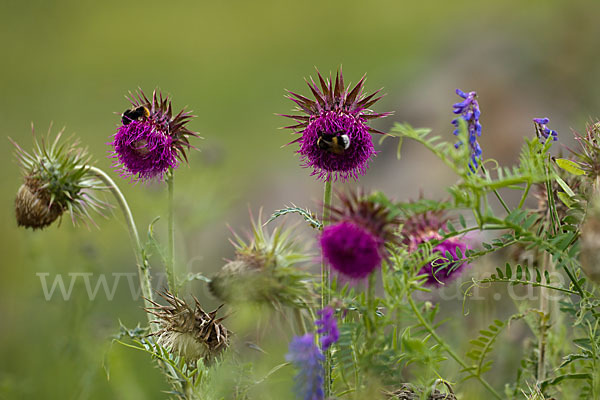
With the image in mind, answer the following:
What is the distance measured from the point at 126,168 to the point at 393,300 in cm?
90

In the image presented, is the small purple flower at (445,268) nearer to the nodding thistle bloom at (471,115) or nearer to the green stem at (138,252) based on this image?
the nodding thistle bloom at (471,115)

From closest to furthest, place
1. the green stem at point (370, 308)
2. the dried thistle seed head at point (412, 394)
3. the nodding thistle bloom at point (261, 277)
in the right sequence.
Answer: the green stem at point (370, 308)
the dried thistle seed head at point (412, 394)
the nodding thistle bloom at point (261, 277)

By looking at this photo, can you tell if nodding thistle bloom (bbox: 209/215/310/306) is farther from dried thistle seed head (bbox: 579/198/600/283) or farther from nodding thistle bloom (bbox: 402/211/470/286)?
dried thistle seed head (bbox: 579/198/600/283)

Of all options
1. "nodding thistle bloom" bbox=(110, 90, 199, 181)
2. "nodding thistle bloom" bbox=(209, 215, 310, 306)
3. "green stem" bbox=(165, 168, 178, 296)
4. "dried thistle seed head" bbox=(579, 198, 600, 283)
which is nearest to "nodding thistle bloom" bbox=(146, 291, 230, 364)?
"green stem" bbox=(165, 168, 178, 296)

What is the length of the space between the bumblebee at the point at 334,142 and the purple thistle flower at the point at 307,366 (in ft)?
1.47

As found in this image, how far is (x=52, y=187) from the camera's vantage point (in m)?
1.97

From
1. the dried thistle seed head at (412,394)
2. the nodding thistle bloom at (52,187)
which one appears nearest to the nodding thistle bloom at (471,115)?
the dried thistle seed head at (412,394)

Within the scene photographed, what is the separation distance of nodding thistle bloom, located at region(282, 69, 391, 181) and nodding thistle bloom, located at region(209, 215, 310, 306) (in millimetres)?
395

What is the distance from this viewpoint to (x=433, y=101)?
629 centimetres

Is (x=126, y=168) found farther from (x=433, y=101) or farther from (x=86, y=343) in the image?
(x=433, y=101)

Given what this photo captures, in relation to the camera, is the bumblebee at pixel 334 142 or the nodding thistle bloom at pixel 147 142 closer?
the bumblebee at pixel 334 142

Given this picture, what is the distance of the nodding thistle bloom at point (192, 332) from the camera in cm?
158

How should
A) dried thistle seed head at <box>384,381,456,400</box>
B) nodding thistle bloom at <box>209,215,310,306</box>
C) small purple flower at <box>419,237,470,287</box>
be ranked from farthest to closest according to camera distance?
nodding thistle bloom at <box>209,215,310,306</box> < small purple flower at <box>419,237,470,287</box> < dried thistle seed head at <box>384,381,456,400</box>

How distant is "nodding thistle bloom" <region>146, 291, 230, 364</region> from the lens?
1.58 m
